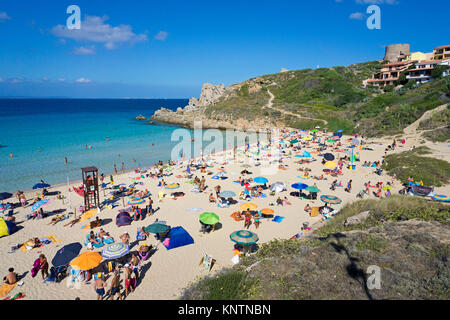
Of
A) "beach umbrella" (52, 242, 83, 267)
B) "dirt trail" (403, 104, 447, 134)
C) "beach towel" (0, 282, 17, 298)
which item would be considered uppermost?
"dirt trail" (403, 104, 447, 134)

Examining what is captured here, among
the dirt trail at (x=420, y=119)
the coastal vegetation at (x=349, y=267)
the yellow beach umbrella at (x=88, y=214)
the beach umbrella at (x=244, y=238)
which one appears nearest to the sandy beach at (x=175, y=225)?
the yellow beach umbrella at (x=88, y=214)

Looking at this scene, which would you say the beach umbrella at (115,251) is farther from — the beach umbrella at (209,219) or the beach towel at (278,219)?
the beach towel at (278,219)

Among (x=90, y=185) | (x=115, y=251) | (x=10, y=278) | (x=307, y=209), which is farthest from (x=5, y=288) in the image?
(x=307, y=209)

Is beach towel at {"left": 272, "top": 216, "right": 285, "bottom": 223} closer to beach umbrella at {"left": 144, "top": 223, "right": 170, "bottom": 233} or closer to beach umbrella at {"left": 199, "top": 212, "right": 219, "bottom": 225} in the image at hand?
beach umbrella at {"left": 199, "top": 212, "right": 219, "bottom": 225}

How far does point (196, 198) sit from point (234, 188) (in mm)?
3347

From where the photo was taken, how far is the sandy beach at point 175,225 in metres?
9.09

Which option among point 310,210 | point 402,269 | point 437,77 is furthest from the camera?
point 437,77

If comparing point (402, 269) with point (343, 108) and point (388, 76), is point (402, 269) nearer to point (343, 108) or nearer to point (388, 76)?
point (343, 108)

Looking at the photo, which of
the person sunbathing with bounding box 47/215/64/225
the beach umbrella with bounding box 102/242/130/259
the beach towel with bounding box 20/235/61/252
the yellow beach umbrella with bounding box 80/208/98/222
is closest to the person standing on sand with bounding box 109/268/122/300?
the beach umbrella with bounding box 102/242/130/259

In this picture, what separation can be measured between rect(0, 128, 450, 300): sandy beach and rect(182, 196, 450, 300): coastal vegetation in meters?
2.03

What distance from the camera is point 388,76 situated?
64750 millimetres

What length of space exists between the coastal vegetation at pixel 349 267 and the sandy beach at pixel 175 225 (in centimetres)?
203

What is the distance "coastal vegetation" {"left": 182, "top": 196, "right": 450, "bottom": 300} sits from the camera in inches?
249
